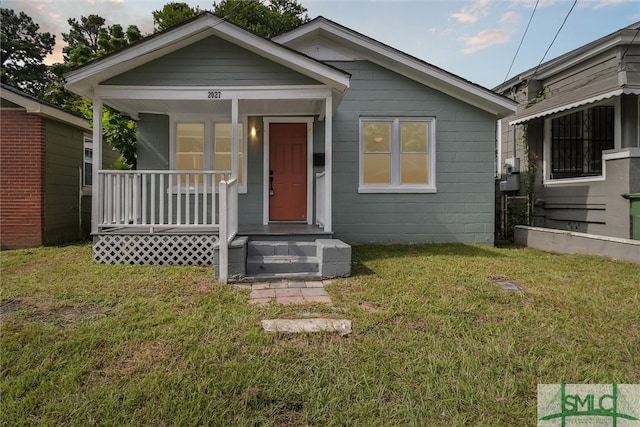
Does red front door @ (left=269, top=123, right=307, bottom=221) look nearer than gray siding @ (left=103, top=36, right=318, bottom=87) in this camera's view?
No

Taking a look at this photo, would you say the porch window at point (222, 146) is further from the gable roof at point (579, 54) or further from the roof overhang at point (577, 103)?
the gable roof at point (579, 54)

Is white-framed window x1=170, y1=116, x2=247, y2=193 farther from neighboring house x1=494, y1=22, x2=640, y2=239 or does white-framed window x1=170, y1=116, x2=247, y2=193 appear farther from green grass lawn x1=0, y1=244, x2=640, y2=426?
neighboring house x1=494, y1=22, x2=640, y2=239

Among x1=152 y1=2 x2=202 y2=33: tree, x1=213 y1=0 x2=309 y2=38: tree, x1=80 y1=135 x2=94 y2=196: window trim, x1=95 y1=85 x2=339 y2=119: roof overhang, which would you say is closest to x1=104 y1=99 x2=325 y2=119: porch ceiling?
x1=95 y1=85 x2=339 y2=119: roof overhang

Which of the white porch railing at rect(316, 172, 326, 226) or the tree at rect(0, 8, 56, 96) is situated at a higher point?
the tree at rect(0, 8, 56, 96)

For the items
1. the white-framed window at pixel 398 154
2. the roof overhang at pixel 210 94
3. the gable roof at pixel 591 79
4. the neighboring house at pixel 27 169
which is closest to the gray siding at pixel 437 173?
the white-framed window at pixel 398 154

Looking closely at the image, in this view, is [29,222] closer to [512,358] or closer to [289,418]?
[289,418]

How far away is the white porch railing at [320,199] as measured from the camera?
6508 mm

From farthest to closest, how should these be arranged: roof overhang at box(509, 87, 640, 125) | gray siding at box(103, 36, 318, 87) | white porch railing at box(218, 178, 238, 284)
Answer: roof overhang at box(509, 87, 640, 125) → gray siding at box(103, 36, 318, 87) → white porch railing at box(218, 178, 238, 284)

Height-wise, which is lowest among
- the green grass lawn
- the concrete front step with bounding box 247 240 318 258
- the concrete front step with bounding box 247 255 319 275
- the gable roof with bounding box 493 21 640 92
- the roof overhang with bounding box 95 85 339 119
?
the green grass lawn

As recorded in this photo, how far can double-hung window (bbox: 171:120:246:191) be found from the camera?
24.9 ft

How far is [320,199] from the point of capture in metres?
6.89

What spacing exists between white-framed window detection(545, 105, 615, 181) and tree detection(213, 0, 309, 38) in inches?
649

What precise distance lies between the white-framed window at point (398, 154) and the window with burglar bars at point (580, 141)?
12.3 feet

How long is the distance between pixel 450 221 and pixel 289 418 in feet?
21.0
